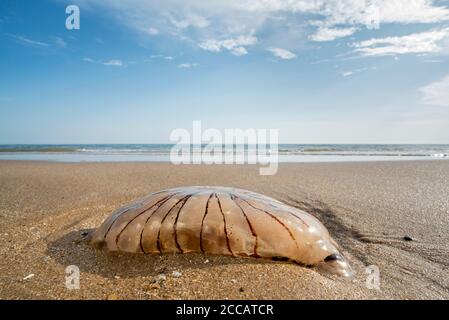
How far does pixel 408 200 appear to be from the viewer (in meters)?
5.37

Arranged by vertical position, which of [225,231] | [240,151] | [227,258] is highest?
[240,151]

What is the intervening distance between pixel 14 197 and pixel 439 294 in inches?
251

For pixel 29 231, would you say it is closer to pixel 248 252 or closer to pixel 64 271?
pixel 64 271

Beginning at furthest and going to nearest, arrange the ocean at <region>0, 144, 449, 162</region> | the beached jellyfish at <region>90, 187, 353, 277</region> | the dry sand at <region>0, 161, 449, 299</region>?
the ocean at <region>0, 144, 449, 162</region>, the beached jellyfish at <region>90, 187, 353, 277</region>, the dry sand at <region>0, 161, 449, 299</region>

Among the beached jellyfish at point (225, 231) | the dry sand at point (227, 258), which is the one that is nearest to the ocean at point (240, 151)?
the dry sand at point (227, 258)

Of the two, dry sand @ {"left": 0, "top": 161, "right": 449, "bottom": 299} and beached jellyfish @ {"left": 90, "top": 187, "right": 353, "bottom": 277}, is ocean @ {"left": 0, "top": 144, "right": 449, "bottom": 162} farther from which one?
beached jellyfish @ {"left": 90, "top": 187, "right": 353, "bottom": 277}

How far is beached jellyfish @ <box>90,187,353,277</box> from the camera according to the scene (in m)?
2.62

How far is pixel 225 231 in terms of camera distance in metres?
2.66

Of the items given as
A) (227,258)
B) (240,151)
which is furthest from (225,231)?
(240,151)

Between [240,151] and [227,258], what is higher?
[240,151]

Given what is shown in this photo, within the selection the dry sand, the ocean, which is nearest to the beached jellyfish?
the dry sand

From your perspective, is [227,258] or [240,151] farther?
[240,151]

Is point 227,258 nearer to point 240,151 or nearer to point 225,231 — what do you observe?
point 225,231
